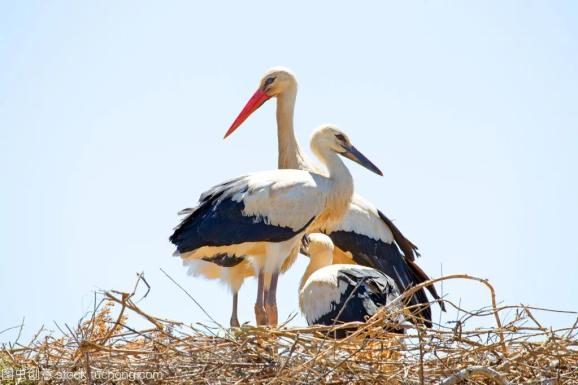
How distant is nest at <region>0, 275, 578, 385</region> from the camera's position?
6.55 meters

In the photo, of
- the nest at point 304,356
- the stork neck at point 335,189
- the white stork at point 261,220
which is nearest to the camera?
the nest at point 304,356

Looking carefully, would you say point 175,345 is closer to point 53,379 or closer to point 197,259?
point 53,379

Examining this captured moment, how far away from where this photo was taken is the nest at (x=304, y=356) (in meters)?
6.55

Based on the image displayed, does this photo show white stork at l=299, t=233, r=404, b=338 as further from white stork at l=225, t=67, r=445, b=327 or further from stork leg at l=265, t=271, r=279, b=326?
white stork at l=225, t=67, r=445, b=327

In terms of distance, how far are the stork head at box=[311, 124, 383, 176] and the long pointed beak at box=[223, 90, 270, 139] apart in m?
1.16

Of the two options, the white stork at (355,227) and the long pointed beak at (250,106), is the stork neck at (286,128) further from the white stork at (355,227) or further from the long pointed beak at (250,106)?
the long pointed beak at (250,106)

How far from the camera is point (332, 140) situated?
1021cm

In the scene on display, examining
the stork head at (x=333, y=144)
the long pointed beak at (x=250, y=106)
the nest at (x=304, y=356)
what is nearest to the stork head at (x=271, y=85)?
the long pointed beak at (x=250, y=106)

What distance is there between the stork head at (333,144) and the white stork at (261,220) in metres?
0.34

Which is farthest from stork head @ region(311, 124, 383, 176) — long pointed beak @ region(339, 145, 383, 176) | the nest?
the nest

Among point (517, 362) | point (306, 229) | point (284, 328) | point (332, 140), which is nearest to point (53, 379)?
point (284, 328)

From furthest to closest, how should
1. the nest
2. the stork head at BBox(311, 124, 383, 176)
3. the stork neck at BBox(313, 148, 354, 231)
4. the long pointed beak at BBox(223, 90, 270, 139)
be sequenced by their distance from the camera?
the long pointed beak at BBox(223, 90, 270, 139), the stork head at BBox(311, 124, 383, 176), the stork neck at BBox(313, 148, 354, 231), the nest

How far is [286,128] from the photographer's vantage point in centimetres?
1141

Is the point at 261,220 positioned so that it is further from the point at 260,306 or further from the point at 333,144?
the point at 333,144
